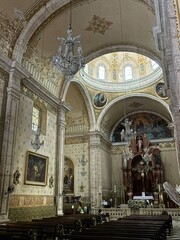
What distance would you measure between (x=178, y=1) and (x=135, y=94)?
51.6 ft

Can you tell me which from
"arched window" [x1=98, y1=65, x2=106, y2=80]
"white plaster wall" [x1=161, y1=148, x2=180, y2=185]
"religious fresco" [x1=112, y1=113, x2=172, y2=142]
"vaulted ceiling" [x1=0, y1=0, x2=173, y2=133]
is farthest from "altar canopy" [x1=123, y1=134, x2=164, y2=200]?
"vaulted ceiling" [x1=0, y1=0, x2=173, y2=133]

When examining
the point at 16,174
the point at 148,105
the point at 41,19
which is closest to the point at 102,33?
the point at 41,19

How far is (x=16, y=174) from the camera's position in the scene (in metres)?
8.57

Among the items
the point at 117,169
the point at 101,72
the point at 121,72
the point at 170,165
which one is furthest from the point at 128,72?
the point at 117,169

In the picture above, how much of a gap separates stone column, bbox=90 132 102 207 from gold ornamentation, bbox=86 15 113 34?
8550mm

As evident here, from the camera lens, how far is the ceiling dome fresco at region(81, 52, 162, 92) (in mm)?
18000

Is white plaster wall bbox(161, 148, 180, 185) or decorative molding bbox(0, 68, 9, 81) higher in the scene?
decorative molding bbox(0, 68, 9, 81)

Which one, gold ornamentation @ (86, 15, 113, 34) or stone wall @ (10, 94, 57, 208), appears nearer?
stone wall @ (10, 94, 57, 208)

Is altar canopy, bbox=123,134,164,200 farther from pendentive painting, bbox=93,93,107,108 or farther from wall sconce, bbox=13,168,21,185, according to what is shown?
wall sconce, bbox=13,168,21,185

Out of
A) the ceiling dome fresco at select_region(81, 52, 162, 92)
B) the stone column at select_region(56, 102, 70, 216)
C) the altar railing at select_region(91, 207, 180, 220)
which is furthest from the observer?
the ceiling dome fresco at select_region(81, 52, 162, 92)

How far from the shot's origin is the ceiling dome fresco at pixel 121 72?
59.1ft

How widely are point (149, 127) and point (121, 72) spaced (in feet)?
19.4

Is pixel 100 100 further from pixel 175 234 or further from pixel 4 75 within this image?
pixel 175 234

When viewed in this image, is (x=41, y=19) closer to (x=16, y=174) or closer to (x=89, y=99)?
(x=16, y=174)
